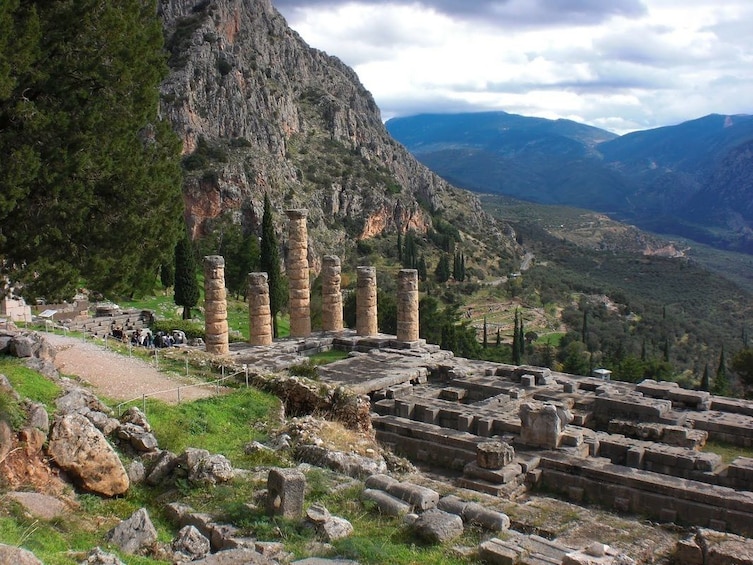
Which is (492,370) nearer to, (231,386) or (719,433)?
(719,433)

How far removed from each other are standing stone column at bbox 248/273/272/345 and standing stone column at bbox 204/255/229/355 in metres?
1.71

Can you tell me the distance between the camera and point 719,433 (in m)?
20.2

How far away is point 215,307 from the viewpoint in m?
26.6

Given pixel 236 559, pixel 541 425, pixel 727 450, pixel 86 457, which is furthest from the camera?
pixel 727 450

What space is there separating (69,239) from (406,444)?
32.9 feet

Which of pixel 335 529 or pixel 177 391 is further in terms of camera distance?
pixel 177 391

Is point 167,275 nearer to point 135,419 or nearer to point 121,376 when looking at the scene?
point 121,376

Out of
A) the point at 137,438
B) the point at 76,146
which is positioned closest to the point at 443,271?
the point at 76,146

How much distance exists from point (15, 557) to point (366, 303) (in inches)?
943

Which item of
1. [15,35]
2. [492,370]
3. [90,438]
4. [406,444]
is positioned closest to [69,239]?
[15,35]

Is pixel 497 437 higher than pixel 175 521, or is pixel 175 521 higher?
pixel 175 521

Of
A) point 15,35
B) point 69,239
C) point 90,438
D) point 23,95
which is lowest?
point 90,438

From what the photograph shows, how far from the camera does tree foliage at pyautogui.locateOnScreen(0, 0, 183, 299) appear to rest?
40.7 ft

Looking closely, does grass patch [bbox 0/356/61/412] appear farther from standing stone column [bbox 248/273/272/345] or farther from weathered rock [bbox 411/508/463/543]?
standing stone column [bbox 248/273/272/345]
